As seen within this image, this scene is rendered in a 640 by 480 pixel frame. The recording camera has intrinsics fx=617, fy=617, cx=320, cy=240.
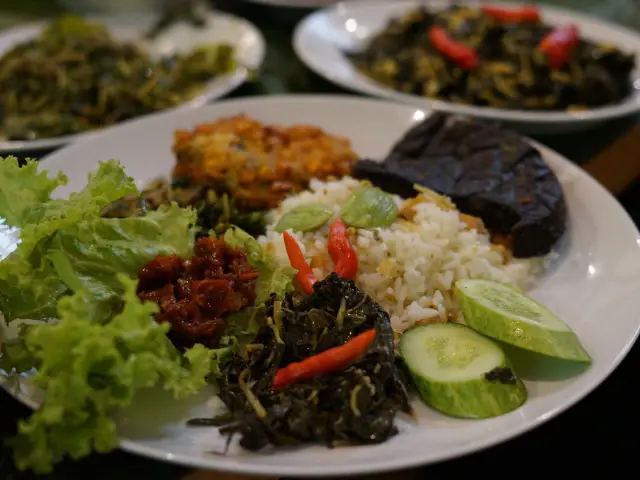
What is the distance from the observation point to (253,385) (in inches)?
88.8

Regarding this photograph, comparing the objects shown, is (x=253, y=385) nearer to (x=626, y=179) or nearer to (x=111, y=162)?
(x=111, y=162)

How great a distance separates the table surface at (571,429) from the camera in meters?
2.07

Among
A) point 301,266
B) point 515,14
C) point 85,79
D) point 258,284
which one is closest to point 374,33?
point 515,14

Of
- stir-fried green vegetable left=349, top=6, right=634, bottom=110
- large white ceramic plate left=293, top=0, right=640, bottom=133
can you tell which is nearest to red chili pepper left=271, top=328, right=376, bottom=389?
large white ceramic plate left=293, top=0, right=640, bottom=133

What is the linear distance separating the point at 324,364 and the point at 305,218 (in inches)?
36.5

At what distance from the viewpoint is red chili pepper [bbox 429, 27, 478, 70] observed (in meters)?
4.94

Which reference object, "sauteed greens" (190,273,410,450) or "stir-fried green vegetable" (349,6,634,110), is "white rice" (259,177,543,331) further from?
"stir-fried green vegetable" (349,6,634,110)

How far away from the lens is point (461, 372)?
7.28 ft

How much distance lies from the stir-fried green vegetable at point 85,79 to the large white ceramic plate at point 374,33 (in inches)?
31.7

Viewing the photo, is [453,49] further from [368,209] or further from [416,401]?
[416,401]

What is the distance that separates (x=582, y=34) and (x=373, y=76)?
6.85 ft

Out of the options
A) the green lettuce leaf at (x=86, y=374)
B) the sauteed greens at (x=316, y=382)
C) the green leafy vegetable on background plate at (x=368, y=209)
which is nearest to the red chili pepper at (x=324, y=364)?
the sauteed greens at (x=316, y=382)

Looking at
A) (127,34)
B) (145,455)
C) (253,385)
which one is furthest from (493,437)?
(127,34)

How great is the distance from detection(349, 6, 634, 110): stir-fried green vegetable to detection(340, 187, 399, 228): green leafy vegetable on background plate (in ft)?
6.68
